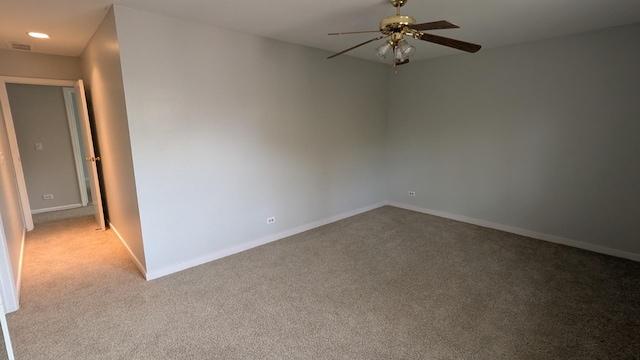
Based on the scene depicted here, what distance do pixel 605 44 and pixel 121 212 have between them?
5.55 metres

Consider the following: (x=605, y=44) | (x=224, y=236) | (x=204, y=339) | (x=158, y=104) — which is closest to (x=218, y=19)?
(x=158, y=104)

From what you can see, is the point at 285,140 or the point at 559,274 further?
the point at 285,140

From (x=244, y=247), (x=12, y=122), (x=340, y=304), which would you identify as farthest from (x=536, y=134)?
(x=12, y=122)

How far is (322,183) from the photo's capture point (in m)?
4.23

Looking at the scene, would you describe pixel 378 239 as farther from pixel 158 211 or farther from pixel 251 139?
pixel 158 211

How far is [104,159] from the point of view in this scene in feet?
12.1

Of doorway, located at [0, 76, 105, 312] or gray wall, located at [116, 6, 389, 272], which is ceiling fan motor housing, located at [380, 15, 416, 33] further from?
doorway, located at [0, 76, 105, 312]

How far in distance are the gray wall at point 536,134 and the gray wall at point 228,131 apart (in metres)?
1.20

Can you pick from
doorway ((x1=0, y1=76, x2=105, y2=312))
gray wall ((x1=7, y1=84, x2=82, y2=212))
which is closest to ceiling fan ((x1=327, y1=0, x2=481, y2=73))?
doorway ((x1=0, y1=76, x2=105, y2=312))

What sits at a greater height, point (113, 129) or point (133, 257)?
point (113, 129)

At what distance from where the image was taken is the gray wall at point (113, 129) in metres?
2.65

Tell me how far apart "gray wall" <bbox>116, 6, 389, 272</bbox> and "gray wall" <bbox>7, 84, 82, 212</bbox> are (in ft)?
12.1

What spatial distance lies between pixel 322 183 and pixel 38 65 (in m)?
4.06

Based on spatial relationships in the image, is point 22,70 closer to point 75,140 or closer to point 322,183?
point 75,140
